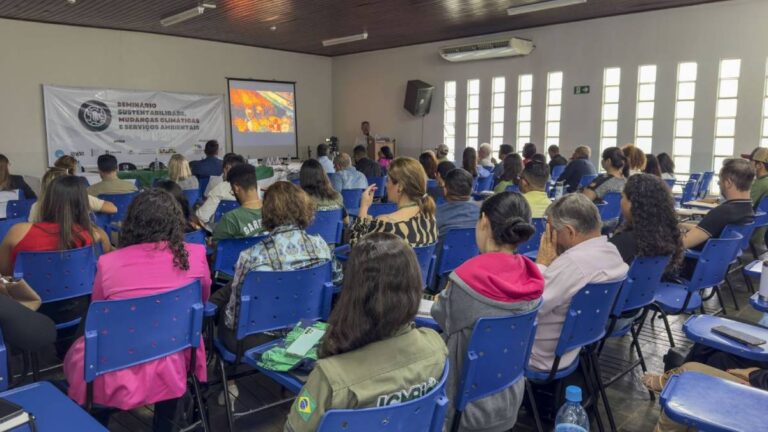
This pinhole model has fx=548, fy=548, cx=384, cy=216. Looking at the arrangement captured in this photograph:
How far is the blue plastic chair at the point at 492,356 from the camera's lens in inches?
72.7

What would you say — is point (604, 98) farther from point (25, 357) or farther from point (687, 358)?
point (25, 357)

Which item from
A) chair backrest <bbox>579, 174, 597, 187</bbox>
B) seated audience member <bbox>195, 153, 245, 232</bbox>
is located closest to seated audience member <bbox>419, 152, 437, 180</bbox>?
chair backrest <bbox>579, 174, 597, 187</bbox>

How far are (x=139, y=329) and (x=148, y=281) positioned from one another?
0.24m

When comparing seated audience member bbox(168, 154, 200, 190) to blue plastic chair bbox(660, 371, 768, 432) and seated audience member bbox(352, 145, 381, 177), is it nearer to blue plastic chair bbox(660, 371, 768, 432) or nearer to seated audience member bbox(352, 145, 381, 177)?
seated audience member bbox(352, 145, 381, 177)

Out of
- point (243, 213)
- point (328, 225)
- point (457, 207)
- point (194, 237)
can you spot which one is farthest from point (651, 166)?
point (194, 237)

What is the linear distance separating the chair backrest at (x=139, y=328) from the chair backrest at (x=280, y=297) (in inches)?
8.5

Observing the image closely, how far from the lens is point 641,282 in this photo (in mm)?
2818

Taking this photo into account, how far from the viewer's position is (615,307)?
268cm

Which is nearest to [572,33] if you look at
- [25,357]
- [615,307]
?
[615,307]

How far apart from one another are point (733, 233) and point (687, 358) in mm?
1711

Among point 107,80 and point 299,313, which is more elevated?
point 107,80

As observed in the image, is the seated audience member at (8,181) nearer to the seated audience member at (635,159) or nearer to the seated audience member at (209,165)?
the seated audience member at (209,165)

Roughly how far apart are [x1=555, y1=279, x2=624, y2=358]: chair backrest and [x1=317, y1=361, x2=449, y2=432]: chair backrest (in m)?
0.99

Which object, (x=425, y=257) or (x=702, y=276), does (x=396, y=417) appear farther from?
(x=702, y=276)
